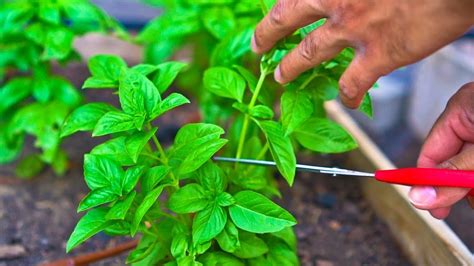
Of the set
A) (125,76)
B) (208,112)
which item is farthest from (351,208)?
(125,76)

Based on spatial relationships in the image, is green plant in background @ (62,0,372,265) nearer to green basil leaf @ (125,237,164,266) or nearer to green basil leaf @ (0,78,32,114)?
green basil leaf @ (125,237,164,266)

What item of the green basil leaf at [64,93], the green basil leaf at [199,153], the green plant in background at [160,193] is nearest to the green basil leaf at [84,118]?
the green plant in background at [160,193]

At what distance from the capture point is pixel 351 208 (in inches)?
71.1

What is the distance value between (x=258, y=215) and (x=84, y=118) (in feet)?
1.24

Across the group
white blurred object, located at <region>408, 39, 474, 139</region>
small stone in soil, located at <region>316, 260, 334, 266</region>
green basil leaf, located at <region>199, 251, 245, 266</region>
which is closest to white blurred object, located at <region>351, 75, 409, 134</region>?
white blurred object, located at <region>408, 39, 474, 139</region>

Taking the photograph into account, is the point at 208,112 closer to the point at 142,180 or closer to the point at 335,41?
the point at 142,180

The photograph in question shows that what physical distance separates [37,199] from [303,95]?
0.95m

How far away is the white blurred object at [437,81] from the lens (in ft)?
7.28

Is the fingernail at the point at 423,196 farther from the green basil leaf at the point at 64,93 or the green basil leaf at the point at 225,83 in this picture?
the green basil leaf at the point at 64,93

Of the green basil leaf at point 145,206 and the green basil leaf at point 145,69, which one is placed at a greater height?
the green basil leaf at point 145,69

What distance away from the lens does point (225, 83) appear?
4.05 feet

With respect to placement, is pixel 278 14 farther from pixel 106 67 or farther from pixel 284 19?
pixel 106 67

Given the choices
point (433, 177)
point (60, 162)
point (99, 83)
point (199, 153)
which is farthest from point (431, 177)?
point (60, 162)

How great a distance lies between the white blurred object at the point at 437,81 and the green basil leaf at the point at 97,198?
151cm
